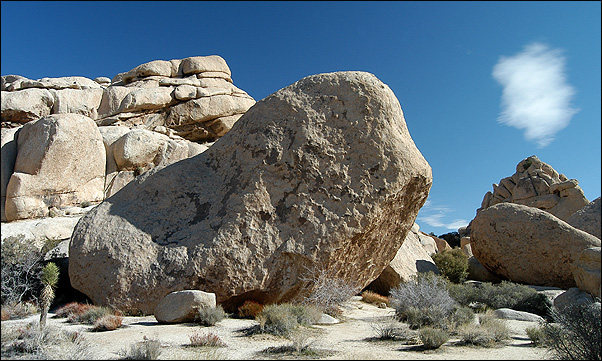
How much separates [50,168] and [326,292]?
685 inches

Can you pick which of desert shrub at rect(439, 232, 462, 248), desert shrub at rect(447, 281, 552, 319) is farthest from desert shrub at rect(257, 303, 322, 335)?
desert shrub at rect(439, 232, 462, 248)

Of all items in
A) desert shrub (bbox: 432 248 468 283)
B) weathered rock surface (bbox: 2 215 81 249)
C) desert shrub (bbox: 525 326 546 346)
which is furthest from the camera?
weathered rock surface (bbox: 2 215 81 249)

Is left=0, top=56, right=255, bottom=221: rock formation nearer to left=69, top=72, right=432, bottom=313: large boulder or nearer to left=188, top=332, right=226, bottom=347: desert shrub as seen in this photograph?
left=69, top=72, right=432, bottom=313: large boulder

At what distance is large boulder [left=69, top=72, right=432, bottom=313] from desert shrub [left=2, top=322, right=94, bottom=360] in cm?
298

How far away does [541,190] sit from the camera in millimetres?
33156

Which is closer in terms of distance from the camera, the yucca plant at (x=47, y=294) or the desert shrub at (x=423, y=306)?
the yucca plant at (x=47, y=294)

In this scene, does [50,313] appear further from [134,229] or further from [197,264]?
[197,264]

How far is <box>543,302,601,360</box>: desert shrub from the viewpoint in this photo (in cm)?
541

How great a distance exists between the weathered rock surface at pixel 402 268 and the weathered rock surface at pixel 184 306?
22.1ft

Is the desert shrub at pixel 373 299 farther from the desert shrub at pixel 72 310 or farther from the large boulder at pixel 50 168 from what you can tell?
the large boulder at pixel 50 168

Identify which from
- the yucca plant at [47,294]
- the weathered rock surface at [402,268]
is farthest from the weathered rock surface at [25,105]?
the weathered rock surface at [402,268]

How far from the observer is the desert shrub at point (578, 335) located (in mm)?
5410

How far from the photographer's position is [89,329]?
7523mm


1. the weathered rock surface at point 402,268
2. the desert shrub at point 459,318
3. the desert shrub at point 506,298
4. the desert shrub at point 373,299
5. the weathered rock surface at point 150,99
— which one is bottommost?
the desert shrub at point 373,299
